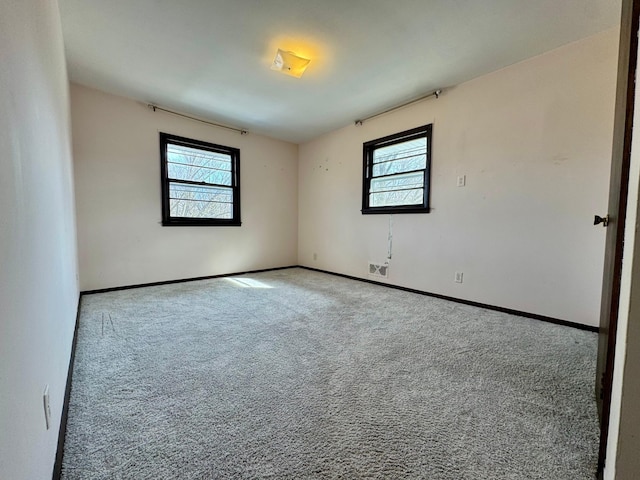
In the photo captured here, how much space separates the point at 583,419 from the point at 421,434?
779mm

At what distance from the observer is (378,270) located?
398cm

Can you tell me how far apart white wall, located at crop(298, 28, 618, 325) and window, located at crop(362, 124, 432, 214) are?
0.12 m

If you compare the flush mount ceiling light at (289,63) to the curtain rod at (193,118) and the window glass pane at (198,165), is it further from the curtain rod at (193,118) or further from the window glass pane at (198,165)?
the window glass pane at (198,165)

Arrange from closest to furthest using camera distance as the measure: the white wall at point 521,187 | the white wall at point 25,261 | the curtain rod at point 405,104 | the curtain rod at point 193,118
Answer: the white wall at point 25,261
the white wall at point 521,187
the curtain rod at point 405,104
the curtain rod at point 193,118

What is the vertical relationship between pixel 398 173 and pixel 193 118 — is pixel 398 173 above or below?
below

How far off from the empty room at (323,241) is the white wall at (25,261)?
0.05ft

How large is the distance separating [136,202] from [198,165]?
102 cm

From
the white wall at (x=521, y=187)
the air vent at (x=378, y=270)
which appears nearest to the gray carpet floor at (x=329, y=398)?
the white wall at (x=521, y=187)

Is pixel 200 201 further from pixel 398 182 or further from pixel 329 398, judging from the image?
pixel 329 398

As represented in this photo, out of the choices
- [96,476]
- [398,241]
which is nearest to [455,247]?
[398,241]

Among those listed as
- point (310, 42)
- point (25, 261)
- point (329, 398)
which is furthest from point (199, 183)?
point (329, 398)

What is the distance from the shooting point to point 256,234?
4.88 metres

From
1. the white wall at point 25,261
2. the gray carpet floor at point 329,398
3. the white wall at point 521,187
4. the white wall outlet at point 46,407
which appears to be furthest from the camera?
the white wall at point 521,187

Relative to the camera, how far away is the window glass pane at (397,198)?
3482mm
